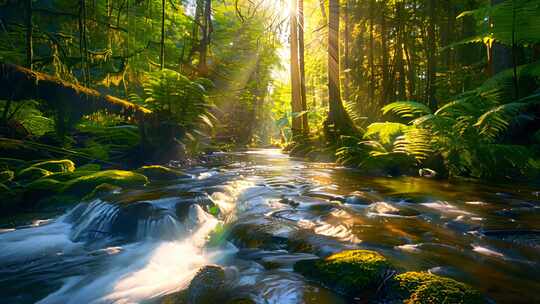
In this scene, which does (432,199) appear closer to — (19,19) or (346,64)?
(19,19)

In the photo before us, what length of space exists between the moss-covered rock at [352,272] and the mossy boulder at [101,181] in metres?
4.67

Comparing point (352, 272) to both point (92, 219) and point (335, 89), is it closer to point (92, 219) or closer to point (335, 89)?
point (92, 219)

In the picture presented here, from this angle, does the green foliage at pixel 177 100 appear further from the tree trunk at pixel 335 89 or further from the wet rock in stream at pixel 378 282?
the wet rock in stream at pixel 378 282

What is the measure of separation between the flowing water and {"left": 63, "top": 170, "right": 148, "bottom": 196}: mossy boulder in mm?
628

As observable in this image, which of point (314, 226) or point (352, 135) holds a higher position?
point (352, 135)

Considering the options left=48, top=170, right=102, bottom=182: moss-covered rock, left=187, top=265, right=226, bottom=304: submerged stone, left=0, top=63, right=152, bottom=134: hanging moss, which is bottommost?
left=187, top=265, right=226, bottom=304: submerged stone

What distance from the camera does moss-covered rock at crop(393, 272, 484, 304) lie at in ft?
7.07

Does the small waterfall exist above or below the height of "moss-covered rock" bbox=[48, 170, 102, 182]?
below

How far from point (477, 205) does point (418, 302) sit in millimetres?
3167

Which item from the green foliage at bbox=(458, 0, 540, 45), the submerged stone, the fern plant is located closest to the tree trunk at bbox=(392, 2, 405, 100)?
the green foliage at bbox=(458, 0, 540, 45)

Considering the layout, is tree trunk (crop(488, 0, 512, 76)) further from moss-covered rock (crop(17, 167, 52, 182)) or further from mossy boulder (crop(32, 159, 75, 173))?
moss-covered rock (crop(17, 167, 52, 182))

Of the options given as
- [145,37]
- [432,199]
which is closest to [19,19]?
[145,37]

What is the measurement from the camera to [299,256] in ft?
10.9

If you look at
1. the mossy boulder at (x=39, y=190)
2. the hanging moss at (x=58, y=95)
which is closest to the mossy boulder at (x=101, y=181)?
the mossy boulder at (x=39, y=190)
